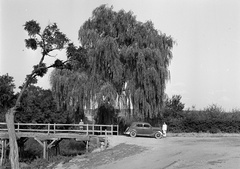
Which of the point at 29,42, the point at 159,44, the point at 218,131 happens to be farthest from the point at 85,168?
the point at 218,131

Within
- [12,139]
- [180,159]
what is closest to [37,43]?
[12,139]

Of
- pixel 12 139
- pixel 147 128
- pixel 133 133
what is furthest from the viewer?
pixel 133 133

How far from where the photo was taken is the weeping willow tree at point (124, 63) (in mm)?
32625

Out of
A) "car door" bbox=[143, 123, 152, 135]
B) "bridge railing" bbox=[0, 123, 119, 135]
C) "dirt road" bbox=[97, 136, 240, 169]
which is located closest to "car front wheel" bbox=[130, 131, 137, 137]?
"car door" bbox=[143, 123, 152, 135]

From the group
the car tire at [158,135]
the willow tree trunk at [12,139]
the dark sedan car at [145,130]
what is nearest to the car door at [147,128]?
the dark sedan car at [145,130]

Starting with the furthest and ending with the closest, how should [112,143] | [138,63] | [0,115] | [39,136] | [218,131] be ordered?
1. [0,115]
2. [218,131]
3. [138,63]
4. [39,136]
5. [112,143]

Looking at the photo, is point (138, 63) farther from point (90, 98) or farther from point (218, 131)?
point (218, 131)

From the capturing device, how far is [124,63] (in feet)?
112

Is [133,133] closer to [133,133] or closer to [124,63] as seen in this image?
[133,133]

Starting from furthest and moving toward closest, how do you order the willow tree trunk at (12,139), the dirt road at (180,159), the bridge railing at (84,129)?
the bridge railing at (84,129) → the willow tree trunk at (12,139) → the dirt road at (180,159)

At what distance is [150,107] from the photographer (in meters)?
33.2

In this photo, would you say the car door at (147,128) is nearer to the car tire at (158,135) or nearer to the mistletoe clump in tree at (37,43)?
the car tire at (158,135)

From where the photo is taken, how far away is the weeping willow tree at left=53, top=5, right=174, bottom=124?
3262 cm

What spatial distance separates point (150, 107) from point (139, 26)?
8001 mm
